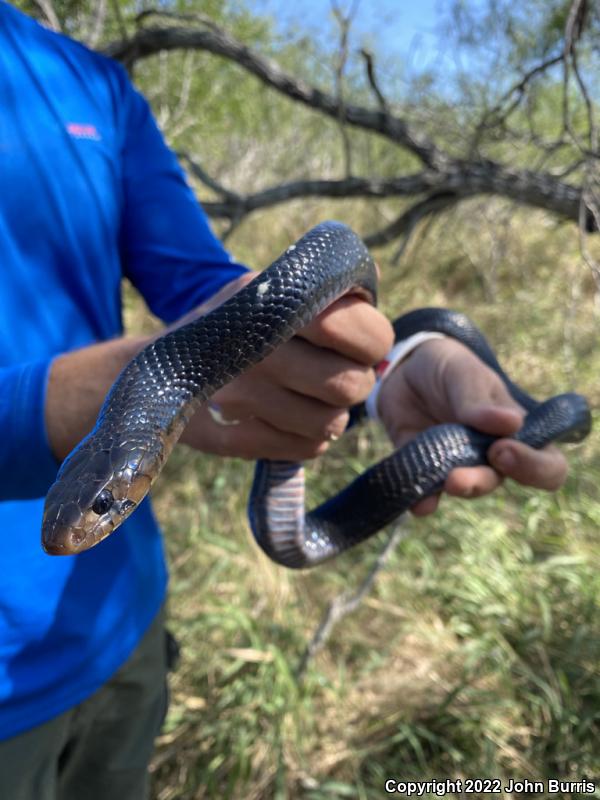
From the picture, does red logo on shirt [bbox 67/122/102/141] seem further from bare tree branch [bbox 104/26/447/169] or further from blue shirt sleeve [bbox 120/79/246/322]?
bare tree branch [bbox 104/26/447/169]

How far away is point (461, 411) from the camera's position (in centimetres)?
186

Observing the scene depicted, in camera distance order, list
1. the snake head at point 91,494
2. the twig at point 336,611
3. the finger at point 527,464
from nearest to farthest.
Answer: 1. the snake head at point 91,494
2. the finger at point 527,464
3. the twig at point 336,611

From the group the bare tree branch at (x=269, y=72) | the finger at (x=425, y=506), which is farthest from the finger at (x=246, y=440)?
the bare tree branch at (x=269, y=72)

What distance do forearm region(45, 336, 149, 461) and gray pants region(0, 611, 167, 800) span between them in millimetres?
790

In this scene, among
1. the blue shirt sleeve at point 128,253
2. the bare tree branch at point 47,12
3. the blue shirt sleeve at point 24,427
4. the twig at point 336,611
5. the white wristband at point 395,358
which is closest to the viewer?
the blue shirt sleeve at point 24,427

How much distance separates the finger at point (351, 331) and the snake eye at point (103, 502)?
0.49m

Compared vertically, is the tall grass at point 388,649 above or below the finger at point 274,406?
below

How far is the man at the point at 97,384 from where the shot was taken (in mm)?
1197

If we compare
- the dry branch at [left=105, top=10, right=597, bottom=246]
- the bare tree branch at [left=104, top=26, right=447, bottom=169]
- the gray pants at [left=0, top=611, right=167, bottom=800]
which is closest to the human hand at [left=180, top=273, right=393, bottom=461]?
the gray pants at [left=0, top=611, right=167, bottom=800]

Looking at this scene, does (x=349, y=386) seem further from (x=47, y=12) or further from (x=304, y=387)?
(x=47, y=12)

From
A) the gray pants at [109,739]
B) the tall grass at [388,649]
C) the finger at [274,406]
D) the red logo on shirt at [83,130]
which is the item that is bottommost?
the tall grass at [388,649]

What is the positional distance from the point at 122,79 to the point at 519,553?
2.76 metres

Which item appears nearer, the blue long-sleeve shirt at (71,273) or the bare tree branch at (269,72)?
the blue long-sleeve shirt at (71,273)

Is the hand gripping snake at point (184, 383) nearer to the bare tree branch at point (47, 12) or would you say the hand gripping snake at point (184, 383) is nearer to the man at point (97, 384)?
the man at point (97, 384)
